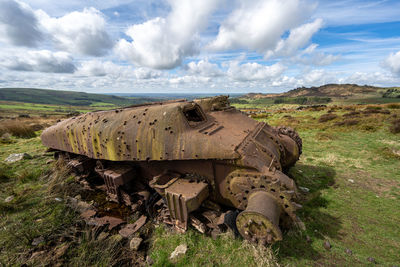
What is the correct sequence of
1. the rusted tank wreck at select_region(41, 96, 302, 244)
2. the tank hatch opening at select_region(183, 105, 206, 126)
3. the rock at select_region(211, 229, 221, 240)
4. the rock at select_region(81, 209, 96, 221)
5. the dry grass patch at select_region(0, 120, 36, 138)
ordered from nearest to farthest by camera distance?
the rusted tank wreck at select_region(41, 96, 302, 244), the rock at select_region(211, 229, 221, 240), the tank hatch opening at select_region(183, 105, 206, 126), the rock at select_region(81, 209, 96, 221), the dry grass patch at select_region(0, 120, 36, 138)

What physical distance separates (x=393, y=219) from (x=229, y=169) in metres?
5.12

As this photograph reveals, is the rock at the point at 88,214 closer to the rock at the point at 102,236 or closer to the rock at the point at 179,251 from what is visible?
the rock at the point at 102,236

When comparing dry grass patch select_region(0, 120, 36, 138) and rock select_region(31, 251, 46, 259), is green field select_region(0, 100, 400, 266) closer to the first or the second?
rock select_region(31, 251, 46, 259)

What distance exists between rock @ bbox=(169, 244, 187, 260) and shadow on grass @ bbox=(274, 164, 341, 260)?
6.62 ft

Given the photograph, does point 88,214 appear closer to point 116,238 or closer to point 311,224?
point 116,238

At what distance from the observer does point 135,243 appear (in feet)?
14.6

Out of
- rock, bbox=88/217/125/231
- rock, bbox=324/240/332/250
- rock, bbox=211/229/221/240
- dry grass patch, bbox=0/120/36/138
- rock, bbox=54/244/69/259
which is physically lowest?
dry grass patch, bbox=0/120/36/138

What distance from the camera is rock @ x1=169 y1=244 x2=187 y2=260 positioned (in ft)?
13.1

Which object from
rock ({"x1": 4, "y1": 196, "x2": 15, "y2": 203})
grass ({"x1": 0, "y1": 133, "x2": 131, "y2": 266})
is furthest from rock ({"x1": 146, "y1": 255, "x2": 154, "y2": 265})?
rock ({"x1": 4, "y1": 196, "x2": 15, "y2": 203})

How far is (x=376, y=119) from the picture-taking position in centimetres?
1664

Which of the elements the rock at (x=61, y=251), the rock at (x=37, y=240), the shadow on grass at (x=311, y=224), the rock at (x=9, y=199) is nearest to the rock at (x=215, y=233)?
the shadow on grass at (x=311, y=224)

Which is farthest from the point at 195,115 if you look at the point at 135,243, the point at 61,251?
the point at 61,251

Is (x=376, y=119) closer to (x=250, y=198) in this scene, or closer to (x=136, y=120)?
(x=250, y=198)

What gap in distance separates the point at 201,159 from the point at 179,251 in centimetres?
211
